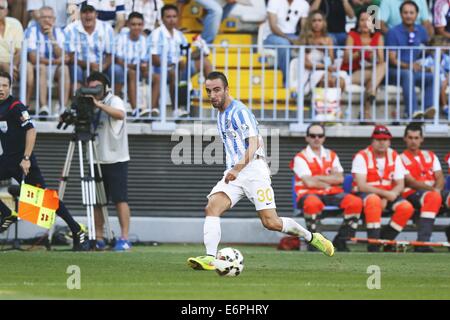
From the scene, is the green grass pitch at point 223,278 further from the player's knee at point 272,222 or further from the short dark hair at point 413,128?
the short dark hair at point 413,128

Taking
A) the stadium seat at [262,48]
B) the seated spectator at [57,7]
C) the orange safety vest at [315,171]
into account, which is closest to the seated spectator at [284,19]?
the stadium seat at [262,48]

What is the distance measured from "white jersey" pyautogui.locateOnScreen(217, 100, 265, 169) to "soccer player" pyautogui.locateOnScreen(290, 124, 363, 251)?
4.84 meters

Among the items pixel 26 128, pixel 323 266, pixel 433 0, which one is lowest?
pixel 323 266

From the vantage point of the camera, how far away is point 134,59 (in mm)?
21719

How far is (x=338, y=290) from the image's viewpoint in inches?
497

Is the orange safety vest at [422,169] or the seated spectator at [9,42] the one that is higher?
the seated spectator at [9,42]

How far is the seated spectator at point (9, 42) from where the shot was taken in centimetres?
2127

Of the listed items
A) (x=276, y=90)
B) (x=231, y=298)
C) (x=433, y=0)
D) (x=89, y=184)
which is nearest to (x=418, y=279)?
(x=231, y=298)

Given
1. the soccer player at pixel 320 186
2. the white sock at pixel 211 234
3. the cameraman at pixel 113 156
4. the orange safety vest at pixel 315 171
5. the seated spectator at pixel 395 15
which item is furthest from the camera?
the seated spectator at pixel 395 15

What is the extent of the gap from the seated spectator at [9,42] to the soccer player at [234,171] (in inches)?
285

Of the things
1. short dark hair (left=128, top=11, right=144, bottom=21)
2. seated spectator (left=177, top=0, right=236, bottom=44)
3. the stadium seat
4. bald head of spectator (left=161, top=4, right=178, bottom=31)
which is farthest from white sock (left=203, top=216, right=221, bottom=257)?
seated spectator (left=177, top=0, right=236, bottom=44)

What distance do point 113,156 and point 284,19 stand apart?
531 centimetres

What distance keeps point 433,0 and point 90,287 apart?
13042 millimetres
